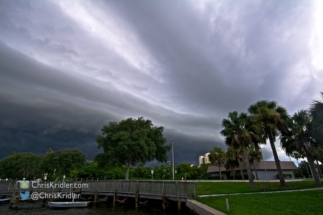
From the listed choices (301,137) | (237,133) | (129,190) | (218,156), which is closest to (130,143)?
(129,190)

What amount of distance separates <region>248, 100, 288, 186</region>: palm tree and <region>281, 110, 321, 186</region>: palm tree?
130 cm

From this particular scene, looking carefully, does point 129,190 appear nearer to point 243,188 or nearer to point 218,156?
point 243,188

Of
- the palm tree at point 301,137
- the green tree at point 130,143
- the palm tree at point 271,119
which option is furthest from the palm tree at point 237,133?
the green tree at point 130,143

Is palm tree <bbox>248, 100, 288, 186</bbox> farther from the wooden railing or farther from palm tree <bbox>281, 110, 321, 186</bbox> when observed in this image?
the wooden railing

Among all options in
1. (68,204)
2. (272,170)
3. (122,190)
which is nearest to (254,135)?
(122,190)

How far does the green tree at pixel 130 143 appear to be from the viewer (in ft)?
130

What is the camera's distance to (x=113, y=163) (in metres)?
43.1

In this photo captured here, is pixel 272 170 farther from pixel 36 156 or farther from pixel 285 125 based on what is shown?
Answer: pixel 36 156

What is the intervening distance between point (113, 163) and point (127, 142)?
24.1 ft

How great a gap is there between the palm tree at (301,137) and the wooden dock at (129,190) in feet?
56.6

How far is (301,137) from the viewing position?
27656 mm

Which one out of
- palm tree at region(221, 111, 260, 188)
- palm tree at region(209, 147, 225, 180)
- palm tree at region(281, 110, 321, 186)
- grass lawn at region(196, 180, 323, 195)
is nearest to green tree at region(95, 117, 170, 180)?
grass lawn at region(196, 180, 323, 195)

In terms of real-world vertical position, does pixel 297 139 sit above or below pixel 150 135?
below

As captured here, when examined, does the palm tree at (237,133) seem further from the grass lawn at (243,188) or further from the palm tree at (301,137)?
the palm tree at (301,137)
